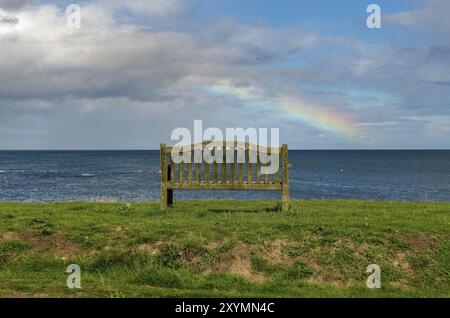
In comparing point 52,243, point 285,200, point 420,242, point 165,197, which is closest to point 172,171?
point 165,197

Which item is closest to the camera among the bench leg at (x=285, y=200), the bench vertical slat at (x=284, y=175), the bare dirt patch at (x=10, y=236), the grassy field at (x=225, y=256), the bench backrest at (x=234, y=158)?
the grassy field at (x=225, y=256)

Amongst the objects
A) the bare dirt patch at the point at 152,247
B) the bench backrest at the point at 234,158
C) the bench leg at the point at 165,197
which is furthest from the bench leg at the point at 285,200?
the bare dirt patch at the point at 152,247

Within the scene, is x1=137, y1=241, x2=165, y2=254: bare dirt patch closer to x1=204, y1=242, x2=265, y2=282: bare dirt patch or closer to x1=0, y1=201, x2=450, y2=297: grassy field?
x1=0, y1=201, x2=450, y2=297: grassy field

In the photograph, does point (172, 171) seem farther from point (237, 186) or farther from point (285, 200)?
point (285, 200)

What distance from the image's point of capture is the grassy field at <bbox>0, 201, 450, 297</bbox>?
30.7 feet

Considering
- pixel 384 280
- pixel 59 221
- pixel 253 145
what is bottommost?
pixel 384 280

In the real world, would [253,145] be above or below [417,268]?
above

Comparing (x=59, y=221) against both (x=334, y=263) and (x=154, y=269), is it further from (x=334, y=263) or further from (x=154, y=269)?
(x=334, y=263)

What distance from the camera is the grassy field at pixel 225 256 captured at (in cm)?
935

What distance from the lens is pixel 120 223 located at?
13.3 m

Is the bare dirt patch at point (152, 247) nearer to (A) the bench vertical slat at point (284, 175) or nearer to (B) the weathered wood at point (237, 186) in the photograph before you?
(B) the weathered wood at point (237, 186)
